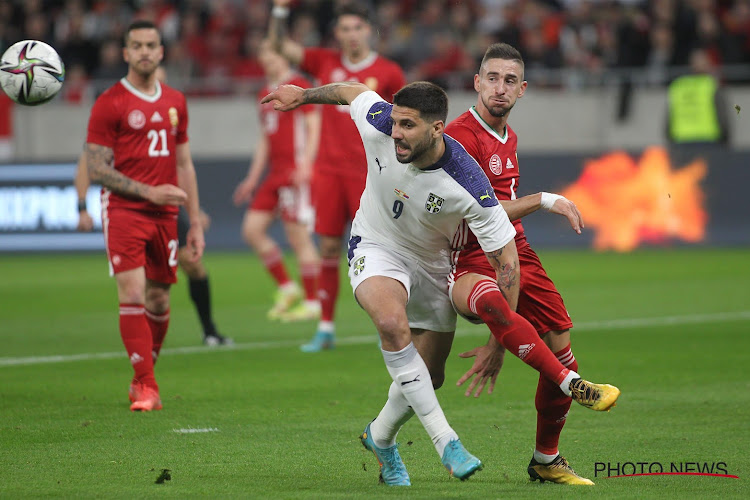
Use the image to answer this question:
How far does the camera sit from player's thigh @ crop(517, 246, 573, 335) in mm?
6043

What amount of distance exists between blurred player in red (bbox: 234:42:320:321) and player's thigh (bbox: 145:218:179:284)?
4461 millimetres

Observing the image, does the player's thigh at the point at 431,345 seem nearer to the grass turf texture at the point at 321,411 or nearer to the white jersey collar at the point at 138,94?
the grass turf texture at the point at 321,411

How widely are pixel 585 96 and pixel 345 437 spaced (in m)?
15.7

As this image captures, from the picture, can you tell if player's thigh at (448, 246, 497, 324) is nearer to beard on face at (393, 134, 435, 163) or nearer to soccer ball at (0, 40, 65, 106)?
beard on face at (393, 134, 435, 163)

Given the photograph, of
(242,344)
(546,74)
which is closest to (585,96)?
(546,74)

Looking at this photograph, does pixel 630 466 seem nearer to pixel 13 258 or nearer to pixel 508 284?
pixel 508 284

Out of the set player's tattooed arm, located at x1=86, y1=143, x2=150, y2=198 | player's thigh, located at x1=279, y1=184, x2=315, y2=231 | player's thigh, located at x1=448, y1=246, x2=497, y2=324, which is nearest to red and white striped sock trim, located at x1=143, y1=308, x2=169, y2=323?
player's tattooed arm, located at x1=86, y1=143, x2=150, y2=198

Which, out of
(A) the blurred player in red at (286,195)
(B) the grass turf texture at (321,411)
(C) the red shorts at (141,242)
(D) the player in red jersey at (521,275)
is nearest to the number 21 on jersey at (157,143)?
(C) the red shorts at (141,242)

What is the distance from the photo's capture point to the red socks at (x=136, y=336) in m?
7.84

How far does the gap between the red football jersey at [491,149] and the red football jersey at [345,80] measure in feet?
13.8

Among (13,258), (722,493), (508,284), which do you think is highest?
(508,284)

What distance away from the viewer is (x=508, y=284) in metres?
5.74

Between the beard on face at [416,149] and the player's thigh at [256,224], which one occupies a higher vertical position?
the beard on face at [416,149]

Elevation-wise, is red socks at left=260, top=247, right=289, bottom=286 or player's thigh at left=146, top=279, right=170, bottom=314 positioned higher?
player's thigh at left=146, top=279, right=170, bottom=314
